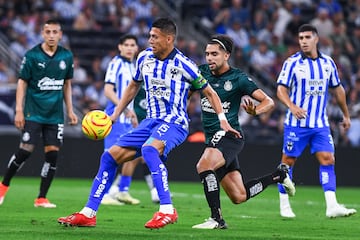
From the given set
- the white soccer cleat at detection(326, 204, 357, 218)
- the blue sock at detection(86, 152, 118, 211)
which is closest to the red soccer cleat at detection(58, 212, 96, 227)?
the blue sock at detection(86, 152, 118, 211)

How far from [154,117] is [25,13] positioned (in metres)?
16.1

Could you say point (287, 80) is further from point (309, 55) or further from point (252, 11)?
point (252, 11)

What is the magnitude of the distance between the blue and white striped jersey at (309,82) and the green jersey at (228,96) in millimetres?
2204

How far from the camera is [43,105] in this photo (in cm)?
1355

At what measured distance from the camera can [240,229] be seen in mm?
10625

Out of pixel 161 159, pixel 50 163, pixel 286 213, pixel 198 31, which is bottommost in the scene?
pixel 286 213

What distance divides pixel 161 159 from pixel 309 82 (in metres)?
3.63

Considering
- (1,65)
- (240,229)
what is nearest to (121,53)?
(240,229)

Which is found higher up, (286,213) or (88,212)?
(88,212)

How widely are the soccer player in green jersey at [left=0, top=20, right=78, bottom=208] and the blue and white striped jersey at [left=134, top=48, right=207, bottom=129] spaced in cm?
337

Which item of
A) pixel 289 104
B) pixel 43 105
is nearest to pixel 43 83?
pixel 43 105

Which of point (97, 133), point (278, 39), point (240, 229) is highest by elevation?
point (278, 39)

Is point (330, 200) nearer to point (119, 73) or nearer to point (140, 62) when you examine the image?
point (140, 62)

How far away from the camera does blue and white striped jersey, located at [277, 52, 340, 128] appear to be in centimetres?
1320
